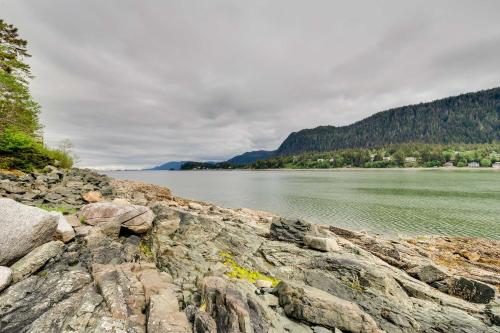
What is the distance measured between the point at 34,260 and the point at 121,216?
13.7 ft

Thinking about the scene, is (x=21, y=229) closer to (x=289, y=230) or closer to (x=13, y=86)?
(x=289, y=230)

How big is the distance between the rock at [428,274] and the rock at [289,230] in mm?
5563

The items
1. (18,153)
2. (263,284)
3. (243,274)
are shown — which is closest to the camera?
(263,284)

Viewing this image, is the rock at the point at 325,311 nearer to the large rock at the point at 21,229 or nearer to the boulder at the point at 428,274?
the boulder at the point at 428,274

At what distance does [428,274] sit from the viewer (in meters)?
11.4

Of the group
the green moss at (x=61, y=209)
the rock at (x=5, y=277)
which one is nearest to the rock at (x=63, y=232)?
the rock at (x=5, y=277)

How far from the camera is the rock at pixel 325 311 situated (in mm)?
7008

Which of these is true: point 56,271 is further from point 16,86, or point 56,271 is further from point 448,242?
point 16,86

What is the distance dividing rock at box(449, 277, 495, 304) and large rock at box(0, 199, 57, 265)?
1709 centimetres

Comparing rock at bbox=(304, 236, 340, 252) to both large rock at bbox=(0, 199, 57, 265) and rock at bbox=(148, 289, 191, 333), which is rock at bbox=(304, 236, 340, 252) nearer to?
rock at bbox=(148, 289, 191, 333)

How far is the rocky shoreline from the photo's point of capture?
6.29 m

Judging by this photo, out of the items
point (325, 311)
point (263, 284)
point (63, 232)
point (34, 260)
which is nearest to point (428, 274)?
point (325, 311)

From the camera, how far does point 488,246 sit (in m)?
21.9

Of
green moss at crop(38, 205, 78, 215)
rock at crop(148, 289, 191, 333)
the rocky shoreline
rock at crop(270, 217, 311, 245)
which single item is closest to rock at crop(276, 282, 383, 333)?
the rocky shoreline
